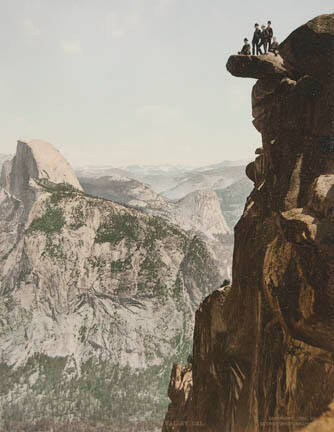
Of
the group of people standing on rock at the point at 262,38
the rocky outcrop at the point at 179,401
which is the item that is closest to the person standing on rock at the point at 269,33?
the group of people standing on rock at the point at 262,38

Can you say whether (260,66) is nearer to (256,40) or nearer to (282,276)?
(256,40)

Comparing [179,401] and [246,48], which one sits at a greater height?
[246,48]

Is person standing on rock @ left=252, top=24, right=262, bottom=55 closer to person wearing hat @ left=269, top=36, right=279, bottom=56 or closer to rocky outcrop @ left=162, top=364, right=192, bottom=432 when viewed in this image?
person wearing hat @ left=269, top=36, right=279, bottom=56

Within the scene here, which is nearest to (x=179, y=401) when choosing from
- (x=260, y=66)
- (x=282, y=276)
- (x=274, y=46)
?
(x=282, y=276)

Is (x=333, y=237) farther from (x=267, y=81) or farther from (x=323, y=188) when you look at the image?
(x=267, y=81)

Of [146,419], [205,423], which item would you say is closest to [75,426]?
[146,419]

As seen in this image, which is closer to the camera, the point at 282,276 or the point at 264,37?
the point at 282,276

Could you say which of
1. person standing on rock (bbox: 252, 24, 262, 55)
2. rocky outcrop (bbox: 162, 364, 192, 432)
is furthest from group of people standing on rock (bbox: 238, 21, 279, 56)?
rocky outcrop (bbox: 162, 364, 192, 432)

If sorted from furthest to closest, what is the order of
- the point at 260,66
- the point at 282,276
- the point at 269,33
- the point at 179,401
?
the point at 179,401, the point at 269,33, the point at 260,66, the point at 282,276
